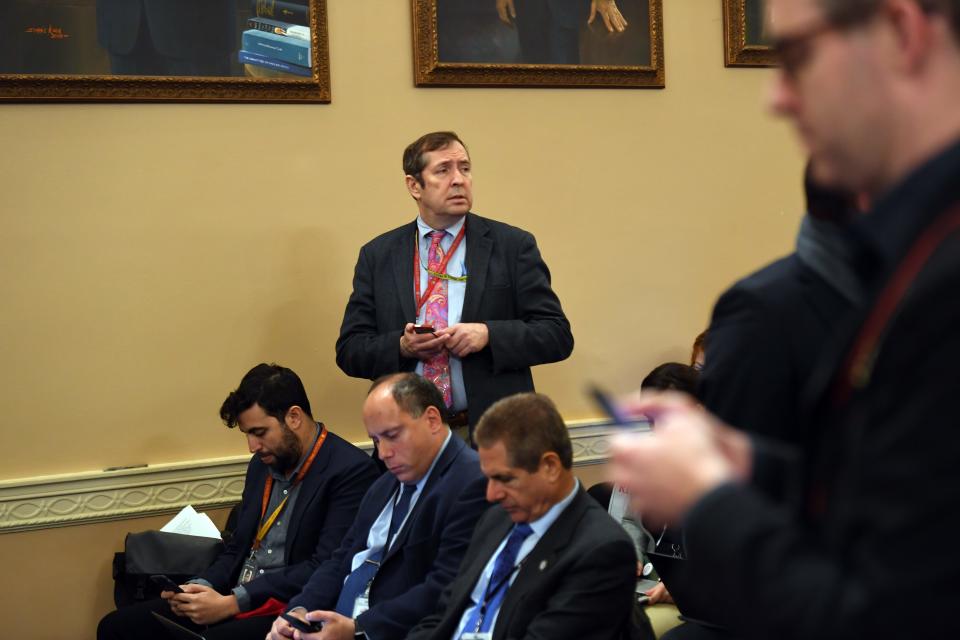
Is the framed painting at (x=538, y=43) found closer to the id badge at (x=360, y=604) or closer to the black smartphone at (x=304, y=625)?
the id badge at (x=360, y=604)

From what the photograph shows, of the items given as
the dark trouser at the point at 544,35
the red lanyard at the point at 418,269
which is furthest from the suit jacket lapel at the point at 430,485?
the dark trouser at the point at 544,35

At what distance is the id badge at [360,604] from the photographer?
405cm

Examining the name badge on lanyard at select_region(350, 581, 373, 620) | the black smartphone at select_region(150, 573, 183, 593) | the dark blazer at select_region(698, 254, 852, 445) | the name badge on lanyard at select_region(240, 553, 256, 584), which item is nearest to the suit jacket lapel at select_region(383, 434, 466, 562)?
the name badge on lanyard at select_region(350, 581, 373, 620)

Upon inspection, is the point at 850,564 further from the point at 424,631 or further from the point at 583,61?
the point at 583,61

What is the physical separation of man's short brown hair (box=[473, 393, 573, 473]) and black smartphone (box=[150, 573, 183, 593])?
1896mm

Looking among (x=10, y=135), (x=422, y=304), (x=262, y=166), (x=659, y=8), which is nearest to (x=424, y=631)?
(x=422, y=304)

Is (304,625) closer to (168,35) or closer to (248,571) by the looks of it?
(248,571)

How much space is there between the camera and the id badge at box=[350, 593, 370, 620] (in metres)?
4.05

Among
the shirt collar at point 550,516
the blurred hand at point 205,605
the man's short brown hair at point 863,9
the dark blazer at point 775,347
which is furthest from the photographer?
the blurred hand at point 205,605

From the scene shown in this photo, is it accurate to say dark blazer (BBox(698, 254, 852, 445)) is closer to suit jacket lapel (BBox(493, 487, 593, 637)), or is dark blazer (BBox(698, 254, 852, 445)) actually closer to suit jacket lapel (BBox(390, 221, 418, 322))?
suit jacket lapel (BBox(493, 487, 593, 637))

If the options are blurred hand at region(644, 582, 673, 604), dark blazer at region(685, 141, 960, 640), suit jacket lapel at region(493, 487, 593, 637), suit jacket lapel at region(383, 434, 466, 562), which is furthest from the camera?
blurred hand at region(644, 582, 673, 604)

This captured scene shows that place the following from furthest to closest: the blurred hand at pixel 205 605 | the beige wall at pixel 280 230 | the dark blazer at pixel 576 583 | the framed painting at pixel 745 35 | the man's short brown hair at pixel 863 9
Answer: the framed painting at pixel 745 35, the beige wall at pixel 280 230, the blurred hand at pixel 205 605, the dark blazer at pixel 576 583, the man's short brown hair at pixel 863 9

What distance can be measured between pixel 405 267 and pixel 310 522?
1122 millimetres

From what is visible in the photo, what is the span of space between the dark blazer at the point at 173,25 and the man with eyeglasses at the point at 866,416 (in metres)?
4.41
